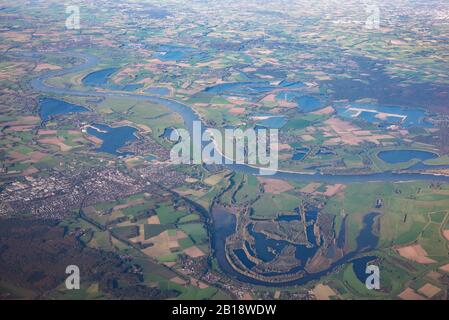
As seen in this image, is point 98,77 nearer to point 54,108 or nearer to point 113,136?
point 54,108

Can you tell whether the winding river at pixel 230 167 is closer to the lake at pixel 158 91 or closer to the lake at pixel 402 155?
the lake at pixel 158 91

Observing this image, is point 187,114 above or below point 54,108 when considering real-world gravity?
above

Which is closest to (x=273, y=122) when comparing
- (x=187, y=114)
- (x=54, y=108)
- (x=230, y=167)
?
(x=187, y=114)

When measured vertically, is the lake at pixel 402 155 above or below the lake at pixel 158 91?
above

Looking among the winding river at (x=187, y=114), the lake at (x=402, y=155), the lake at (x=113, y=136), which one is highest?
the lake at (x=402, y=155)

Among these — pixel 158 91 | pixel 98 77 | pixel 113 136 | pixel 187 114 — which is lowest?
pixel 113 136

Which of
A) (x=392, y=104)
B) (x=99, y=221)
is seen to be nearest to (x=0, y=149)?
(x=99, y=221)

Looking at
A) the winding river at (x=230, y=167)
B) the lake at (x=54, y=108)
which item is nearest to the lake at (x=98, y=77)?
the winding river at (x=230, y=167)
